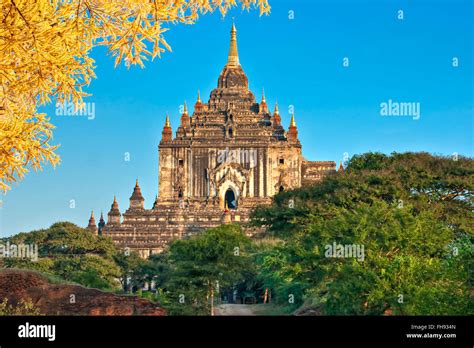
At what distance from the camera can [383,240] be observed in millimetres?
30422

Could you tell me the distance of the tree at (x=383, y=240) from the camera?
25906mm

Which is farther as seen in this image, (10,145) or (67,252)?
(67,252)

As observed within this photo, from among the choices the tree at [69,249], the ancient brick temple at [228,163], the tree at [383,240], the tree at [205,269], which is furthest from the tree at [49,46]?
the ancient brick temple at [228,163]

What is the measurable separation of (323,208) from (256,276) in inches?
300

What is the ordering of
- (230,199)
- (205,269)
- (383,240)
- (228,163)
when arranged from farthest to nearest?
(230,199) < (228,163) < (205,269) < (383,240)

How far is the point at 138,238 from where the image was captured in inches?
3118

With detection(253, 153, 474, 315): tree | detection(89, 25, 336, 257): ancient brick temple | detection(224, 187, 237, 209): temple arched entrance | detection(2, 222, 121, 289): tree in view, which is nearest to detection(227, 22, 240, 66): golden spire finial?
detection(89, 25, 336, 257): ancient brick temple

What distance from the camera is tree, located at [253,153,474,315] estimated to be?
85.0 ft

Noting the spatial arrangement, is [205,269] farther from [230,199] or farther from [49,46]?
[230,199]

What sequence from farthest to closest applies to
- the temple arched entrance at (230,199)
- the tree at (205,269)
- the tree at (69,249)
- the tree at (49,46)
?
1. the temple arched entrance at (230,199)
2. the tree at (69,249)
3. the tree at (205,269)
4. the tree at (49,46)
